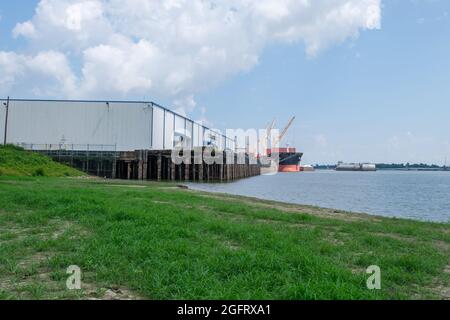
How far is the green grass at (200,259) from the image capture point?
4.61 meters

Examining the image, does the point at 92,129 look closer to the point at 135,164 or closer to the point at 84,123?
the point at 84,123

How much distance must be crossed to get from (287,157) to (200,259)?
485 feet

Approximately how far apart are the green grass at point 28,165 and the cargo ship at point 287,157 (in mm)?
113079

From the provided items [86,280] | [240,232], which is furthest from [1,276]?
[240,232]

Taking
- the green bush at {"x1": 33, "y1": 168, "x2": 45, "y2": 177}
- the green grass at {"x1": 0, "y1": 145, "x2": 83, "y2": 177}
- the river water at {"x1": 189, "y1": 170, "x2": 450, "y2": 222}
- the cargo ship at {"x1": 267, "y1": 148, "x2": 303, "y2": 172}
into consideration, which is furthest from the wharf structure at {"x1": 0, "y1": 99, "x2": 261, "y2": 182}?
the cargo ship at {"x1": 267, "y1": 148, "x2": 303, "y2": 172}

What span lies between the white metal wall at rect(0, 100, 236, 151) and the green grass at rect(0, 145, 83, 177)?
47.1 feet

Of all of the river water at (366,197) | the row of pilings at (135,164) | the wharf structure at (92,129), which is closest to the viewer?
the river water at (366,197)

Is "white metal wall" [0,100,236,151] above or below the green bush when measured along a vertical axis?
above

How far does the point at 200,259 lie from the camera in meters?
5.84

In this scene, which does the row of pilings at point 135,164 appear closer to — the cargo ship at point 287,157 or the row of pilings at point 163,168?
the row of pilings at point 163,168

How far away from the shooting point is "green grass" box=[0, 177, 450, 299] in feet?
15.1

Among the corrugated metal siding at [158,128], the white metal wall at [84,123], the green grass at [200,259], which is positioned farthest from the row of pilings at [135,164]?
the green grass at [200,259]

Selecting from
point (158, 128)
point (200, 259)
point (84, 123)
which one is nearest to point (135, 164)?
point (158, 128)

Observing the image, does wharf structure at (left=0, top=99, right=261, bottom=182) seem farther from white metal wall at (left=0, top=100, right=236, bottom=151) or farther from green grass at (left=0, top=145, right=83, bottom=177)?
green grass at (left=0, top=145, right=83, bottom=177)
